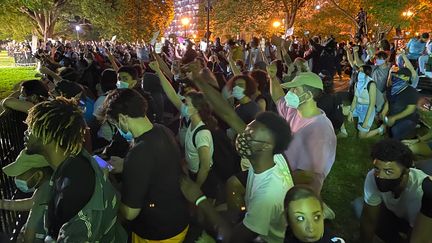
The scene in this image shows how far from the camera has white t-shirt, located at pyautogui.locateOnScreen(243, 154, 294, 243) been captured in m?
2.40

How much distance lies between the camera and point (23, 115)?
5.70 metres

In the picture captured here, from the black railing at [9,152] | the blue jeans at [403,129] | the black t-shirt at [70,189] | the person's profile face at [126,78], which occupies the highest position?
the black t-shirt at [70,189]

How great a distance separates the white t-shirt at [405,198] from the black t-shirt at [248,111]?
162cm

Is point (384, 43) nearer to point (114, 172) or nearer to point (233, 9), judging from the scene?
point (114, 172)

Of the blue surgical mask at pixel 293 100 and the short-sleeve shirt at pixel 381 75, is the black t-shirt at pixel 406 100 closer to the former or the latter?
the blue surgical mask at pixel 293 100

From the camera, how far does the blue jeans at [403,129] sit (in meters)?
5.77

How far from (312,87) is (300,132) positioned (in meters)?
0.48

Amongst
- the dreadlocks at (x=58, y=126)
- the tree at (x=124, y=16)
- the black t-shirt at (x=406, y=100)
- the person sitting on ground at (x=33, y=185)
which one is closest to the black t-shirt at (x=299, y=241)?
the dreadlocks at (x=58, y=126)

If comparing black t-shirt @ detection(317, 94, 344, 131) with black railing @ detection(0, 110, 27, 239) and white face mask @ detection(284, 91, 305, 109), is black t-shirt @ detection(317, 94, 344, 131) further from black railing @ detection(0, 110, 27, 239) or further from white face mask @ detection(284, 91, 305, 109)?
black railing @ detection(0, 110, 27, 239)

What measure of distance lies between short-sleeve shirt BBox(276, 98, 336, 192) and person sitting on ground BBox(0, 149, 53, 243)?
1.91 meters

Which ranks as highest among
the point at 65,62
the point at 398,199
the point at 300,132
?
the point at 300,132

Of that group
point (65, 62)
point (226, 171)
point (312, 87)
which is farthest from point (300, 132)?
point (65, 62)

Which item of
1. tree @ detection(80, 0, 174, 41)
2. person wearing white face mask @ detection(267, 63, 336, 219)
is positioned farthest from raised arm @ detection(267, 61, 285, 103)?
tree @ detection(80, 0, 174, 41)

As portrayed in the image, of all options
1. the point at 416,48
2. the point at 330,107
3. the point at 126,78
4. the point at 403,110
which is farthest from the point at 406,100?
the point at 416,48
